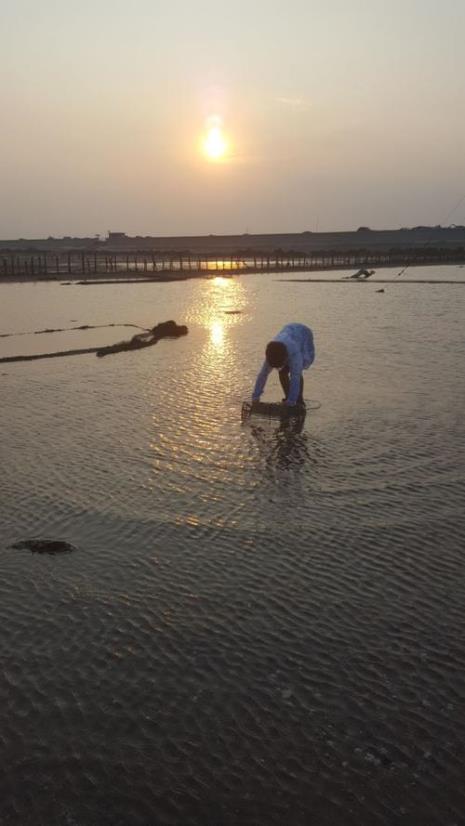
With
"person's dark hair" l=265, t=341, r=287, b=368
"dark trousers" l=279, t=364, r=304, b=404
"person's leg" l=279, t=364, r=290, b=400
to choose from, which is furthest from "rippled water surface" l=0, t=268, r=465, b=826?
"person's dark hair" l=265, t=341, r=287, b=368

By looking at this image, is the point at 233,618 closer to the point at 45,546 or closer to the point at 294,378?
the point at 45,546

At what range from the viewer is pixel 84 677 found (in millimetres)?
5094

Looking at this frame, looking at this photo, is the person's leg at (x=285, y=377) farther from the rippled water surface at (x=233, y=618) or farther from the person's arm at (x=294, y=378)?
the rippled water surface at (x=233, y=618)

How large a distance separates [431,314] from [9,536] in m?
28.8

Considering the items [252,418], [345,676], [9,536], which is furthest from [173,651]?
[252,418]

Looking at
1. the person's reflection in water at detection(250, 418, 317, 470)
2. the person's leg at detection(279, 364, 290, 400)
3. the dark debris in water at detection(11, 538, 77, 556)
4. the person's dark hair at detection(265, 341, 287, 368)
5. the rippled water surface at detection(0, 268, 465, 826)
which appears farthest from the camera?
the person's leg at detection(279, 364, 290, 400)

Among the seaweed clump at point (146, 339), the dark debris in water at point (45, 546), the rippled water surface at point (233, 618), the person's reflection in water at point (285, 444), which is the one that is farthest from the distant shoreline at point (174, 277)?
the dark debris in water at point (45, 546)

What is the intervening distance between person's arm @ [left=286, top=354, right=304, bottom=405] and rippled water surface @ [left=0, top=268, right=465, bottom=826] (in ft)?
2.17

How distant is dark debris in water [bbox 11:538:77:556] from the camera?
7242 millimetres

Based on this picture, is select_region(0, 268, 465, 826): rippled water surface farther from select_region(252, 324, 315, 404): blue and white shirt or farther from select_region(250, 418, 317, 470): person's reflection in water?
select_region(252, 324, 315, 404): blue and white shirt

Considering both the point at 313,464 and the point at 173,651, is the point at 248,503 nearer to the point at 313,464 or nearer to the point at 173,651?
the point at 313,464

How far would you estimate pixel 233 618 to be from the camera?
19.3 ft

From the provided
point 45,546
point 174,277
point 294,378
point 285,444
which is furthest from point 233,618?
point 174,277

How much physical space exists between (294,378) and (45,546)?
20.8 ft
